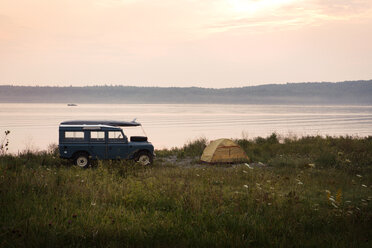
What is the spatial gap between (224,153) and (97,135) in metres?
6.20

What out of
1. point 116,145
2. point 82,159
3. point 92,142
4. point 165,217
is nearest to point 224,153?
point 116,145

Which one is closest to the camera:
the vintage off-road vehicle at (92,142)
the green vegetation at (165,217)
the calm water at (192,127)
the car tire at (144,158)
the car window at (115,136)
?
the green vegetation at (165,217)

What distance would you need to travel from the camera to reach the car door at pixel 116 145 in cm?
1661

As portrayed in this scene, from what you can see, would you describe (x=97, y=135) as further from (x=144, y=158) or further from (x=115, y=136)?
(x=144, y=158)

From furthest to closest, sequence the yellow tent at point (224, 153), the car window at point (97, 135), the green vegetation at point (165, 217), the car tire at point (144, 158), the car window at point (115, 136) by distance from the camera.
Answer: the yellow tent at point (224, 153)
the car tire at point (144, 158)
the car window at point (115, 136)
the car window at point (97, 135)
the green vegetation at point (165, 217)

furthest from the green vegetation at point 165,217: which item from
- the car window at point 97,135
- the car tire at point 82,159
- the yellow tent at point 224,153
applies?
the yellow tent at point 224,153

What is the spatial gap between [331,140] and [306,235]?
18385 mm

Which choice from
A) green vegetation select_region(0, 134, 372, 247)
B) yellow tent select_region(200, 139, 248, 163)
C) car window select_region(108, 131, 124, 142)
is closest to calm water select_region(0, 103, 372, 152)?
car window select_region(108, 131, 124, 142)

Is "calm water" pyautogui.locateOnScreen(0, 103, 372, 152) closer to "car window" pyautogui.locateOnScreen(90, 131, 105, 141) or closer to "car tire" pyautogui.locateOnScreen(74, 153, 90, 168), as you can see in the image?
"car window" pyautogui.locateOnScreen(90, 131, 105, 141)

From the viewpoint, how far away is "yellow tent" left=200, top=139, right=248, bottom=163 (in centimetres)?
1842

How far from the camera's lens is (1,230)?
6.09 m

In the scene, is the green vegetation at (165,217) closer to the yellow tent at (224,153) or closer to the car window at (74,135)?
the car window at (74,135)

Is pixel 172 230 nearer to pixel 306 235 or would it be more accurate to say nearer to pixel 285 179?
pixel 306 235

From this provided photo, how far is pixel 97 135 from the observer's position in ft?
54.4
